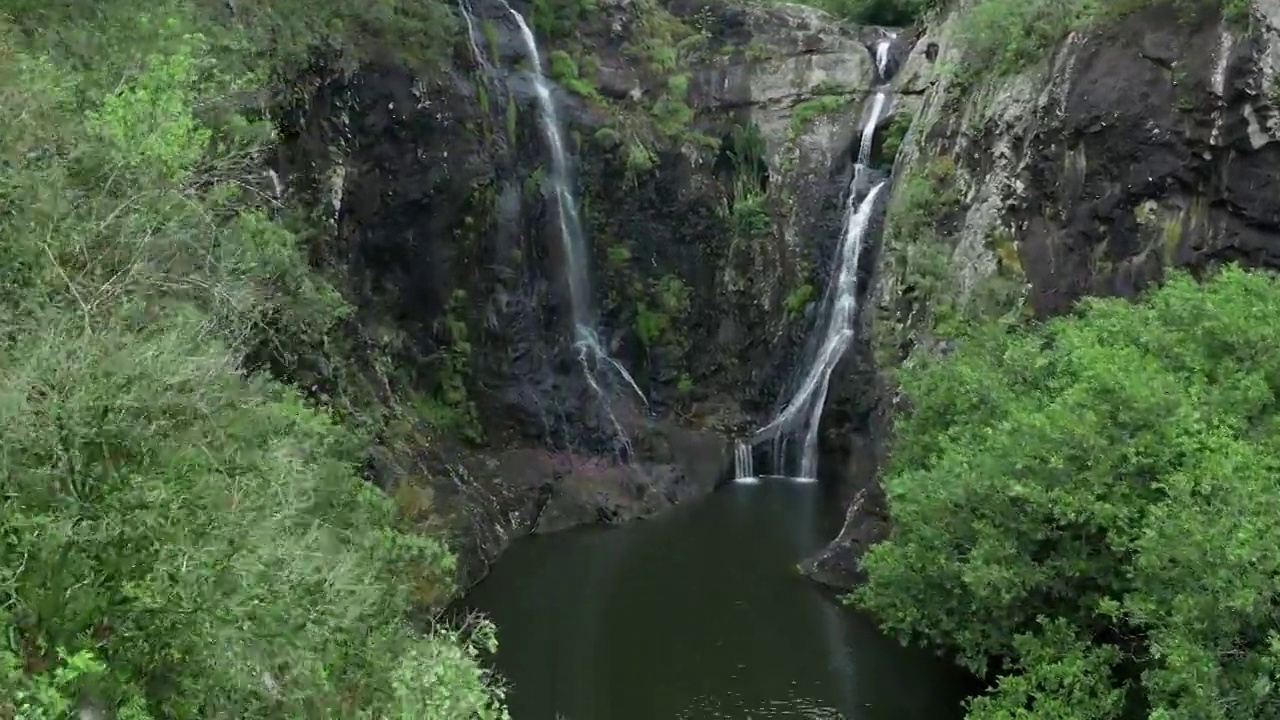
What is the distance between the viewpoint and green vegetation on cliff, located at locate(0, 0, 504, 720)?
5.60 meters

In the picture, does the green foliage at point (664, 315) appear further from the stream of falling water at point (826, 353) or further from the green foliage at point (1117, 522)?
the green foliage at point (1117, 522)

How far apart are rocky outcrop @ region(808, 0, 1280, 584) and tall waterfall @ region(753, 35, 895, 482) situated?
550cm

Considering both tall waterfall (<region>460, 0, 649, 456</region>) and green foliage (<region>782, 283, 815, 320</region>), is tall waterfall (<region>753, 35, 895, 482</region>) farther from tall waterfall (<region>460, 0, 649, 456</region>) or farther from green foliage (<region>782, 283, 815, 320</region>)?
tall waterfall (<region>460, 0, 649, 456</region>)

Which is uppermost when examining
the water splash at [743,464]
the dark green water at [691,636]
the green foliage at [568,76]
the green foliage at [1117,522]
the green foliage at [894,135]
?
the green foliage at [568,76]

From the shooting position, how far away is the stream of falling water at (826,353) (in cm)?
2819

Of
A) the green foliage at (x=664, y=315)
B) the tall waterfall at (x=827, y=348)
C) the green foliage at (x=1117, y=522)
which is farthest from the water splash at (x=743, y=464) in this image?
the green foliage at (x=1117, y=522)

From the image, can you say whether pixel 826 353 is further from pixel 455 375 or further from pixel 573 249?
pixel 455 375

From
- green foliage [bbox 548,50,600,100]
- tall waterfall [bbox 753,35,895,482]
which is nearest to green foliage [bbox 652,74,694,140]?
green foliage [bbox 548,50,600,100]

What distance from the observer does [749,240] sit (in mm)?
30828

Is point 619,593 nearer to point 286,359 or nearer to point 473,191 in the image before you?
point 286,359

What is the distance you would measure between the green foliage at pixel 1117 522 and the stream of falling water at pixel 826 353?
13912mm

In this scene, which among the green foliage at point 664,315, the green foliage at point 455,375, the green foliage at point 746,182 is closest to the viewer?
the green foliage at point 455,375

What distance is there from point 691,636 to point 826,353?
13.4 m

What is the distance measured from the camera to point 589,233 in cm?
2950
